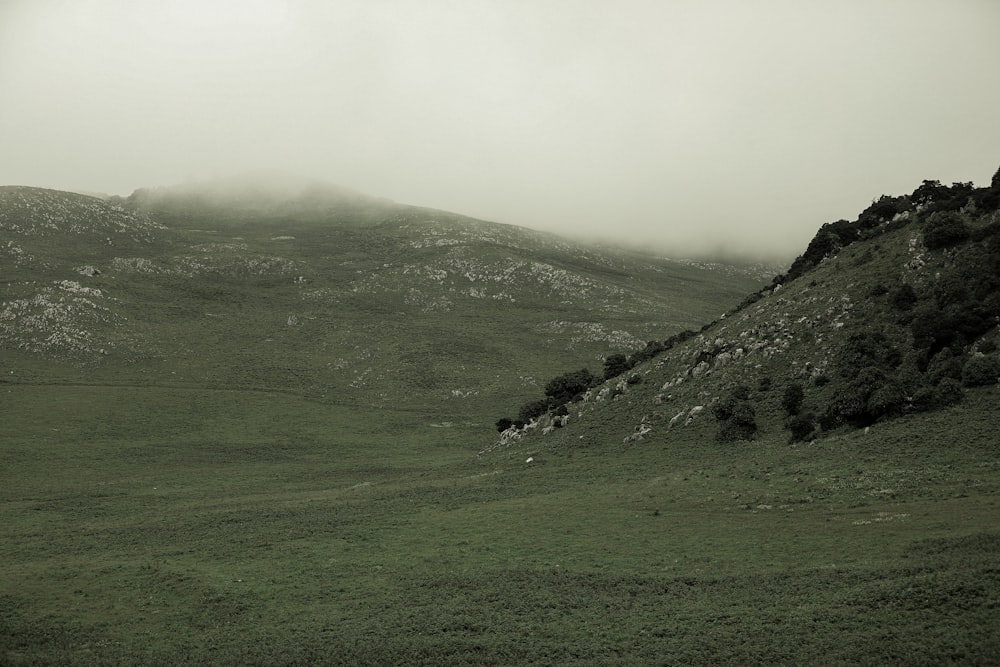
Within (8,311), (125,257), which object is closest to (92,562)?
(8,311)

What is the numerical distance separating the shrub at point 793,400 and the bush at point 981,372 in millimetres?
13025

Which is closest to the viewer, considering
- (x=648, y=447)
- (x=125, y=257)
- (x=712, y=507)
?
(x=712, y=507)

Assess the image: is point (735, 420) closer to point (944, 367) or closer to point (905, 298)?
point (944, 367)

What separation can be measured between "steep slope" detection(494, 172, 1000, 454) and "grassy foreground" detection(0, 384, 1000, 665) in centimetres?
294

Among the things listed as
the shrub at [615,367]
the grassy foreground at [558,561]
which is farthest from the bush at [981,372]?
the shrub at [615,367]

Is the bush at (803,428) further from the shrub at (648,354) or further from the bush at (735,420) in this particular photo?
the shrub at (648,354)

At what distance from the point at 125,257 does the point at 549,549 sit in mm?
189664

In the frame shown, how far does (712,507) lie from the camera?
140 ft

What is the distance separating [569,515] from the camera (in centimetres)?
4666

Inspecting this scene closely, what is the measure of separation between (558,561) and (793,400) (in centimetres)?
3170

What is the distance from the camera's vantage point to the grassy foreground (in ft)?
84.9

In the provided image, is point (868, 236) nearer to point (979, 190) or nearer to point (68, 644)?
point (979, 190)

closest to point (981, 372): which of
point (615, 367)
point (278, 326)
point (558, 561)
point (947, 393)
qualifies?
point (947, 393)

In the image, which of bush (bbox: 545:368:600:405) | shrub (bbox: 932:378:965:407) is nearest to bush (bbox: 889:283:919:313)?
shrub (bbox: 932:378:965:407)
